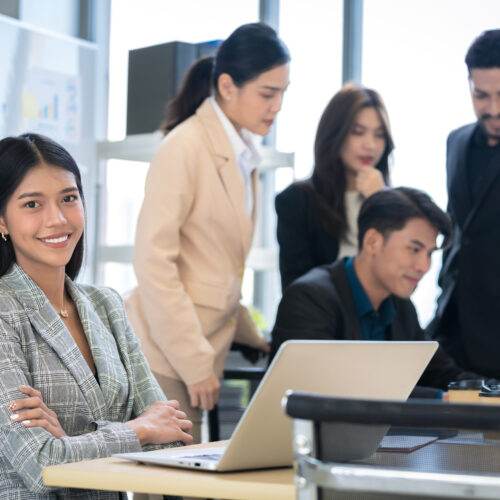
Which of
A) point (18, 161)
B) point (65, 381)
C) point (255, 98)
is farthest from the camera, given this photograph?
point (255, 98)

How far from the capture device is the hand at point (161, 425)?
1725mm

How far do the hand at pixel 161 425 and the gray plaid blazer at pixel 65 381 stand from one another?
4cm

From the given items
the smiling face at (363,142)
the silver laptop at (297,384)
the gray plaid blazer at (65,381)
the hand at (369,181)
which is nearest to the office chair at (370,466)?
the silver laptop at (297,384)

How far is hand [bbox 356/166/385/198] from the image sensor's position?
9.58 feet

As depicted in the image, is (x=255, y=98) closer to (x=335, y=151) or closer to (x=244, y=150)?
(x=244, y=150)

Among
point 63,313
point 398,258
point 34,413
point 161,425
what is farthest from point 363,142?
point 34,413

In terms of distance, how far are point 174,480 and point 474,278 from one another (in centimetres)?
180

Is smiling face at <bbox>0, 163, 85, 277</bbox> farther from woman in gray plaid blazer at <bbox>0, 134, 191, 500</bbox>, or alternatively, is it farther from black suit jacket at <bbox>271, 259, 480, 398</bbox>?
black suit jacket at <bbox>271, 259, 480, 398</bbox>

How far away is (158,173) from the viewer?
2691mm

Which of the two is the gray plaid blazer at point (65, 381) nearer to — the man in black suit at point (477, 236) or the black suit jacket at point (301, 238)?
the black suit jacket at point (301, 238)

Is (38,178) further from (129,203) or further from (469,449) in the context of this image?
(129,203)

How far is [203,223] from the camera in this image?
2.73 m

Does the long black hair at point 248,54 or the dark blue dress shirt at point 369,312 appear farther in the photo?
the long black hair at point 248,54

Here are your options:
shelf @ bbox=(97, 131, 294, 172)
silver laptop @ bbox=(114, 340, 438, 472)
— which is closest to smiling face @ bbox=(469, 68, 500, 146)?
shelf @ bbox=(97, 131, 294, 172)
